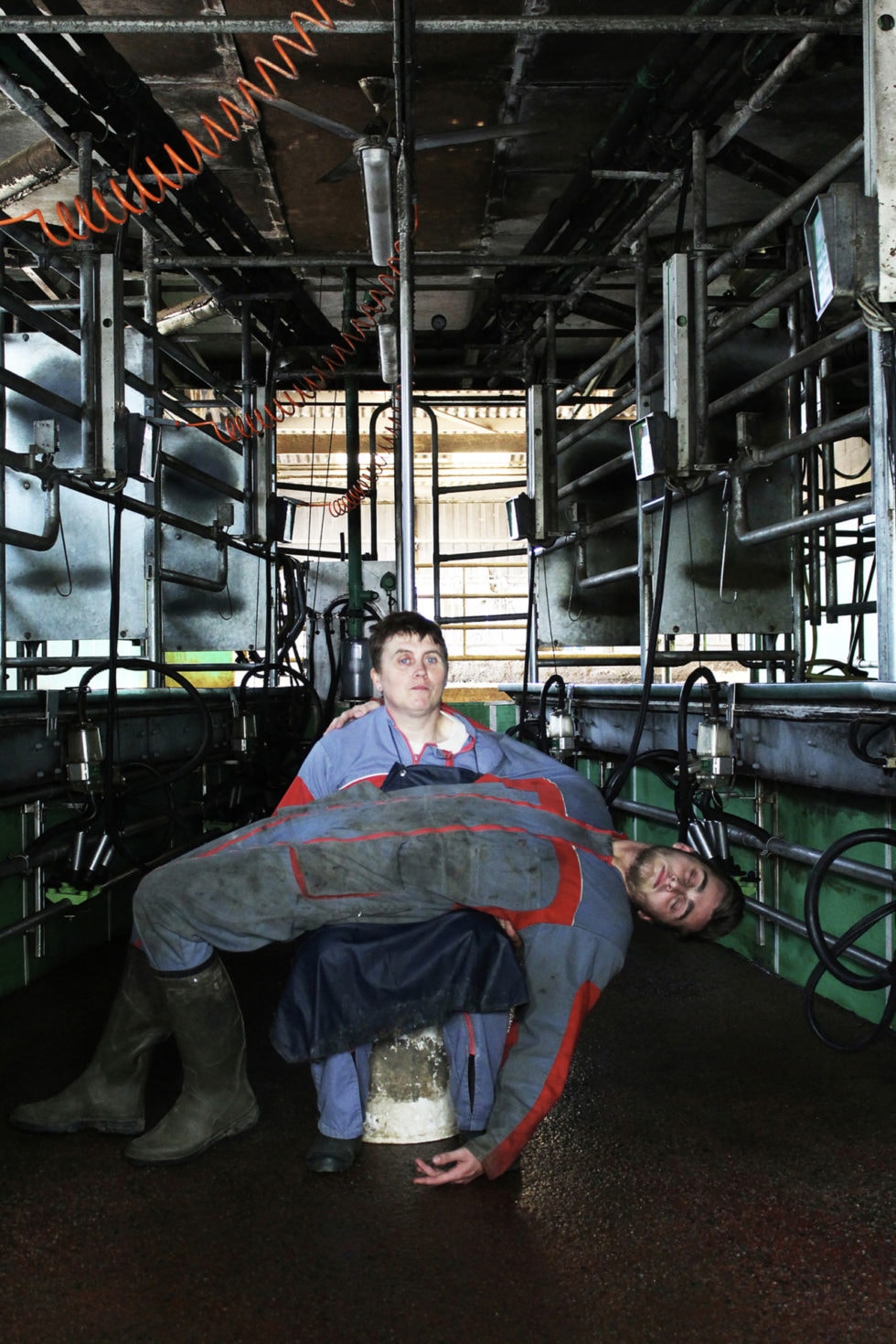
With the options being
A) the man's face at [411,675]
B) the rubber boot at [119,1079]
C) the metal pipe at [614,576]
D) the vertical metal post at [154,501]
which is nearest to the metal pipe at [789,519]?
the metal pipe at [614,576]

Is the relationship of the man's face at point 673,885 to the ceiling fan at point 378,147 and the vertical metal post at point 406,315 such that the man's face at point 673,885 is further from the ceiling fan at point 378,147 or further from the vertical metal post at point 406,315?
the ceiling fan at point 378,147

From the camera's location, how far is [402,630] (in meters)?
2.40

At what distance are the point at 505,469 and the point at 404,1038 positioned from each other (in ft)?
32.1

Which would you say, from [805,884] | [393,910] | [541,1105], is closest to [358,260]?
[805,884]

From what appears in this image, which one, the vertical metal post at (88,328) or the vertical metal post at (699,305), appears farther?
the vertical metal post at (699,305)

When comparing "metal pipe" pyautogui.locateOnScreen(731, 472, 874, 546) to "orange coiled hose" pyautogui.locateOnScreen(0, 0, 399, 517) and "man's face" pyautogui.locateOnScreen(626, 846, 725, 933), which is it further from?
"orange coiled hose" pyautogui.locateOnScreen(0, 0, 399, 517)

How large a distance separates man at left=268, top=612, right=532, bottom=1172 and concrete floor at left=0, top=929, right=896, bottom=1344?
4.8 inches

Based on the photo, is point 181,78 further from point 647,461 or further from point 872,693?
point 872,693

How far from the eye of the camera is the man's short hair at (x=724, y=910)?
2.11 m

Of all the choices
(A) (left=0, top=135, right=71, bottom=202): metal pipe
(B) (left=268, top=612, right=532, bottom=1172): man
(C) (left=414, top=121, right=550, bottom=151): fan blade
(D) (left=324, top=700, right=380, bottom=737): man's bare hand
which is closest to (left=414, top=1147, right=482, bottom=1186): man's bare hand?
(B) (left=268, top=612, right=532, bottom=1172): man

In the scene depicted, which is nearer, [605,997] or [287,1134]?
[287,1134]

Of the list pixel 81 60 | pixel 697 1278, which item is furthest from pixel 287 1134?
pixel 81 60

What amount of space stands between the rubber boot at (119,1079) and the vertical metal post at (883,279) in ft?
5.52

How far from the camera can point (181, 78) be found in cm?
396
